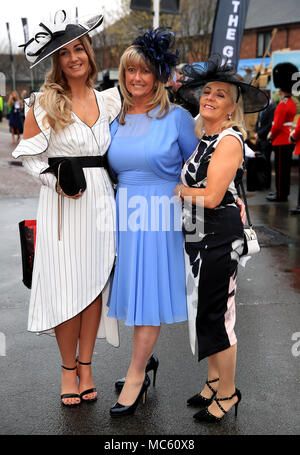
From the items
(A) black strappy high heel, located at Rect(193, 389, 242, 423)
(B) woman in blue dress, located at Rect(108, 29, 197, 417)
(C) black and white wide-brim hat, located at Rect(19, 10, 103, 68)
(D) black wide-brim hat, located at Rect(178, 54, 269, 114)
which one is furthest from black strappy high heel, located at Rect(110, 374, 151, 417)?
(C) black and white wide-brim hat, located at Rect(19, 10, 103, 68)

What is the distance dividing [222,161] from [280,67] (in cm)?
682

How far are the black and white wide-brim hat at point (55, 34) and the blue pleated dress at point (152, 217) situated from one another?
1.72ft

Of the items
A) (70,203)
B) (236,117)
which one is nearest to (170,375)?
(70,203)

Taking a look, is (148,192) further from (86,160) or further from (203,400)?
(203,400)

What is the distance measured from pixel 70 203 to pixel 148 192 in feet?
1.43

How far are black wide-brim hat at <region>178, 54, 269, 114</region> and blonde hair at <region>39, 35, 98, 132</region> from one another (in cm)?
57

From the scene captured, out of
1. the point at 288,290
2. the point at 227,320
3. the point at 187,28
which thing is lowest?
the point at 288,290

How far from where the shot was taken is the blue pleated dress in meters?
2.61

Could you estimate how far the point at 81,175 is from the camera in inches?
101

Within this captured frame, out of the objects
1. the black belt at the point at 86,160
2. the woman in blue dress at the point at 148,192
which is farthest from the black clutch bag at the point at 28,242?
the woman in blue dress at the point at 148,192

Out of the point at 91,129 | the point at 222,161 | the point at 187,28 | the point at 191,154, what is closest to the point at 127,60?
the point at 91,129

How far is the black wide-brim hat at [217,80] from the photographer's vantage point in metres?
2.43

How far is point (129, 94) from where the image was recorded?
270cm
